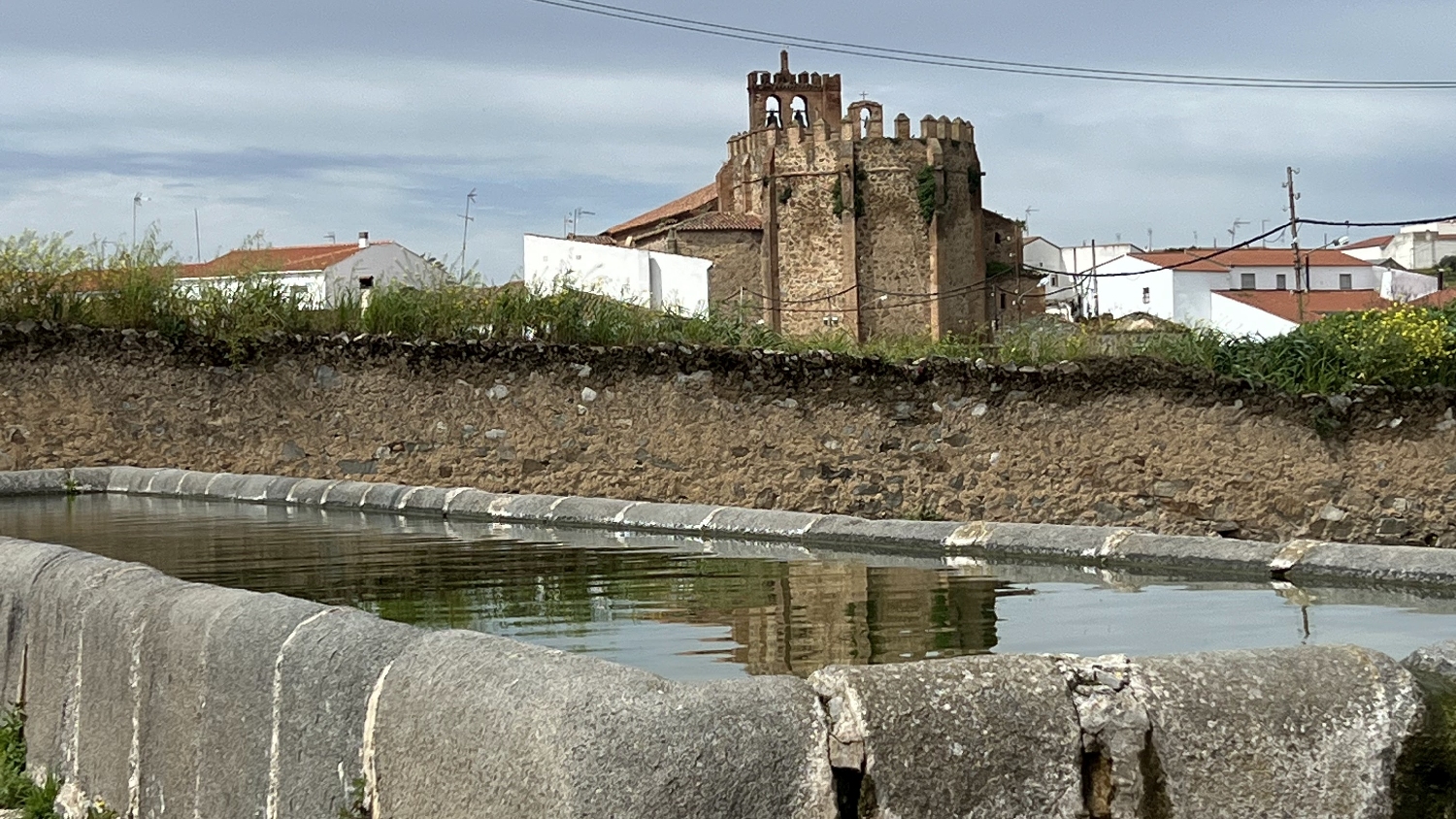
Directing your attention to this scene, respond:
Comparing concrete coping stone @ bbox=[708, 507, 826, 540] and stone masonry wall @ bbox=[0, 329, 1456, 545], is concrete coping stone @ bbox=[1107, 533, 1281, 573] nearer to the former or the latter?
concrete coping stone @ bbox=[708, 507, 826, 540]

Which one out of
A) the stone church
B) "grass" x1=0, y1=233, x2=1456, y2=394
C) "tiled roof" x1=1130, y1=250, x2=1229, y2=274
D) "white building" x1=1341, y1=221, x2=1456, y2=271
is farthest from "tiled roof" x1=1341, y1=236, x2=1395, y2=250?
"grass" x1=0, y1=233, x2=1456, y2=394

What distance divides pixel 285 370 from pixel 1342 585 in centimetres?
884

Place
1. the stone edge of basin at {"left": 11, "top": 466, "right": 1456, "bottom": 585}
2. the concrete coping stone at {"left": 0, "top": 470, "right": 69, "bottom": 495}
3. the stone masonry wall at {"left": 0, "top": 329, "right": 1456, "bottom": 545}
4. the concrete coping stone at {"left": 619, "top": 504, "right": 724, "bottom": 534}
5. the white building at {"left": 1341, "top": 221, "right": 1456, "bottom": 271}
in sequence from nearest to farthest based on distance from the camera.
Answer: the stone edge of basin at {"left": 11, "top": 466, "right": 1456, "bottom": 585} → the concrete coping stone at {"left": 619, "top": 504, "right": 724, "bottom": 534} → the stone masonry wall at {"left": 0, "top": 329, "right": 1456, "bottom": 545} → the concrete coping stone at {"left": 0, "top": 470, "right": 69, "bottom": 495} → the white building at {"left": 1341, "top": 221, "right": 1456, "bottom": 271}

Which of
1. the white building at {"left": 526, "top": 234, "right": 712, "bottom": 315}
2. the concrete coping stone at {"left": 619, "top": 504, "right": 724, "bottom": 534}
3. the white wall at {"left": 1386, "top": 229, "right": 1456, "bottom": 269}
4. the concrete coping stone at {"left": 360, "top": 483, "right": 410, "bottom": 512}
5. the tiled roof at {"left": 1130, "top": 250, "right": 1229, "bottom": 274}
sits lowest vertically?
the concrete coping stone at {"left": 619, "top": 504, "right": 724, "bottom": 534}

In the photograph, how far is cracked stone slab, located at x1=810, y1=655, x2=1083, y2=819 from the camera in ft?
7.97

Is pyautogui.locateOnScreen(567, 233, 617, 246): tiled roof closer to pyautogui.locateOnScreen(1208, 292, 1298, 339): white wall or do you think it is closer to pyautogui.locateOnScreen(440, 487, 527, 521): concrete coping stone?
pyautogui.locateOnScreen(1208, 292, 1298, 339): white wall

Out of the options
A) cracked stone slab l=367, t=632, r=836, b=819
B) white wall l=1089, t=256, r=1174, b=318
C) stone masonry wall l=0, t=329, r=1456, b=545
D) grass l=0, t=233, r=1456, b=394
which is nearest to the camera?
cracked stone slab l=367, t=632, r=836, b=819

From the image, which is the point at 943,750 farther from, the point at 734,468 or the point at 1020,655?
the point at 734,468

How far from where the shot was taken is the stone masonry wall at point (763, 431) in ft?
33.3

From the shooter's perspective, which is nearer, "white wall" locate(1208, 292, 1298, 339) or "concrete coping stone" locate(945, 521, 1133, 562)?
A: "concrete coping stone" locate(945, 521, 1133, 562)

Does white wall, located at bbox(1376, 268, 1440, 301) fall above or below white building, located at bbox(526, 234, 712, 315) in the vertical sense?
above

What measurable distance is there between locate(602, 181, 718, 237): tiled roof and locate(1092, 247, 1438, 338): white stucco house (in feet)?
48.8

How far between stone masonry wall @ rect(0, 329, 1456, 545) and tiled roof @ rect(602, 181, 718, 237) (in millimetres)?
42763

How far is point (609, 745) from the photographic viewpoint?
90.6 inches
